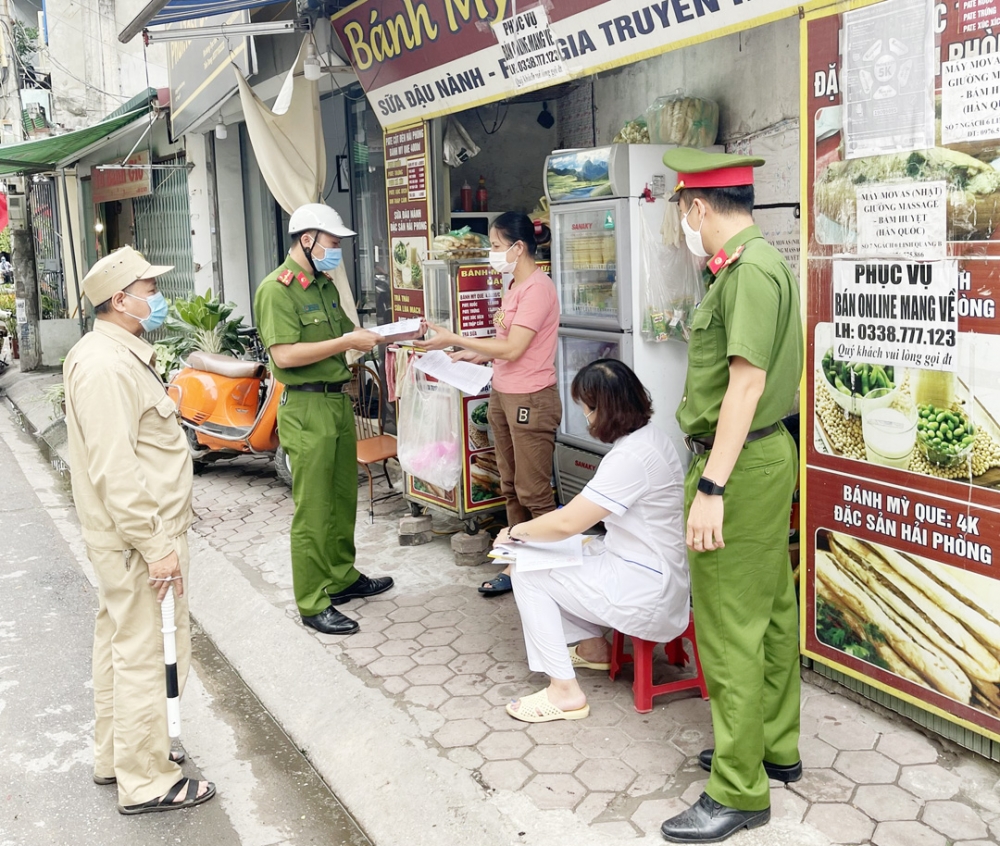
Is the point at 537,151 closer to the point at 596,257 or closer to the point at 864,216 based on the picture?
the point at 596,257

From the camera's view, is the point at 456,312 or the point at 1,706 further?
the point at 456,312

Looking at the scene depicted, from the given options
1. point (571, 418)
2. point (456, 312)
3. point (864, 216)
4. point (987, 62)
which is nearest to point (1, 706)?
point (456, 312)

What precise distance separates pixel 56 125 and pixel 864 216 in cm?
1508

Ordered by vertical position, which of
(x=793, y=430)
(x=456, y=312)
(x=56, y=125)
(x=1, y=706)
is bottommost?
(x=1, y=706)

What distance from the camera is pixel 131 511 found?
3016 mm

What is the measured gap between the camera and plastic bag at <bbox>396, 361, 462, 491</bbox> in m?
5.53

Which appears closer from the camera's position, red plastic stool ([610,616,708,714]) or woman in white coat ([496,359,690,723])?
woman in white coat ([496,359,690,723])

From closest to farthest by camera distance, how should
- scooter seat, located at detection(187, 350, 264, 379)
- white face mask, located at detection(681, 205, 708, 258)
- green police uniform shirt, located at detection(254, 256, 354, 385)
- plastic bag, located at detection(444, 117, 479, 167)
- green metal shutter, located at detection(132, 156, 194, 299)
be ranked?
1. white face mask, located at detection(681, 205, 708, 258)
2. green police uniform shirt, located at detection(254, 256, 354, 385)
3. plastic bag, located at detection(444, 117, 479, 167)
4. scooter seat, located at detection(187, 350, 264, 379)
5. green metal shutter, located at detection(132, 156, 194, 299)

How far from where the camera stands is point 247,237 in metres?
10.7

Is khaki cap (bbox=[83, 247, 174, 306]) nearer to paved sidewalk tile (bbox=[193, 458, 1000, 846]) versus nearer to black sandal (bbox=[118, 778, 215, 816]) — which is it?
black sandal (bbox=[118, 778, 215, 816])

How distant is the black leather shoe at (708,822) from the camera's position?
285 cm

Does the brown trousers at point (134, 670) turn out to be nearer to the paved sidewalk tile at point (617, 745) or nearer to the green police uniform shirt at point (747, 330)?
the paved sidewalk tile at point (617, 745)

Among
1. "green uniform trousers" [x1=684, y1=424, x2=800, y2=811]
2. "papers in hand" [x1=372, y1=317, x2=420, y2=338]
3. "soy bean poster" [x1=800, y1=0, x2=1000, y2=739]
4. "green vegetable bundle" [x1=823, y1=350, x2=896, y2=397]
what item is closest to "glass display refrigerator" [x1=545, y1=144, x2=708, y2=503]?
"papers in hand" [x1=372, y1=317, x2=420, y2=338]

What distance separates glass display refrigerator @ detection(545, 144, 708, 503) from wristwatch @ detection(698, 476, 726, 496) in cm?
216
